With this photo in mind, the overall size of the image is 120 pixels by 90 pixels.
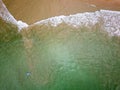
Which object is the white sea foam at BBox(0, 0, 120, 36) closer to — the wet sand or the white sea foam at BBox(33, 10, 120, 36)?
the white sea foam at BBox(33, 10, 120, 36)

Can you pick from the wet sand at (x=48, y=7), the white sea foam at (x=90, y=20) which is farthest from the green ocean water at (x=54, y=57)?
the wet sand at (x=48, y=7)

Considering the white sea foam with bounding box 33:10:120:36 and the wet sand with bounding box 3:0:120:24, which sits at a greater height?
the wet sand with bounding box 3:0:120:24

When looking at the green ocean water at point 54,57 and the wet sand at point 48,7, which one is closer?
the green ocean water at point 54,57

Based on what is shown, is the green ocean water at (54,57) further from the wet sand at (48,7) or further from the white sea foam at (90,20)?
the wet sand at (48,7)

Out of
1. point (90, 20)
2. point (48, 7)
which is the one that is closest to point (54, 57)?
point (90, 20)

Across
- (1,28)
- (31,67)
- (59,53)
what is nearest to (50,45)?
(59,53)

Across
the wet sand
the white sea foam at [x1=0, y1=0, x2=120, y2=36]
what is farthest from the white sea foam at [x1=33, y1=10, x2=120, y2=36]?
the wet sand

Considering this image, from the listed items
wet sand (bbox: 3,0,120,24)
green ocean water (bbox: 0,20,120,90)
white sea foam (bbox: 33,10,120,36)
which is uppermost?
wet sand (bbox: 3,0,120,24)
